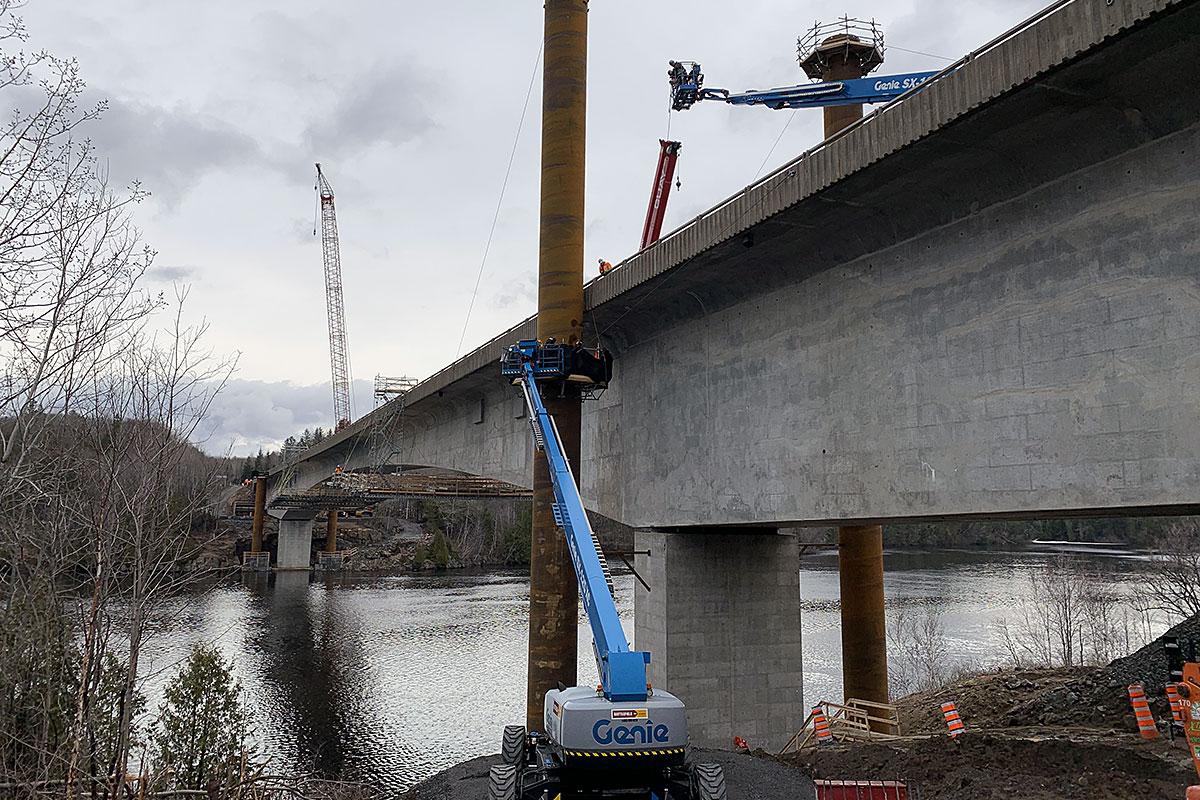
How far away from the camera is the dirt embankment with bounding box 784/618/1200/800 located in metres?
12.5

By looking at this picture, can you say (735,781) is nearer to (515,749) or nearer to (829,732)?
(515,749)

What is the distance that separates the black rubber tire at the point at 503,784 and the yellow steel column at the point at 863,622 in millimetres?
15128

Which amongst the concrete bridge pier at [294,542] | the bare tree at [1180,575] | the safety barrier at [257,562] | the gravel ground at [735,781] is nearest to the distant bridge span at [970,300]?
the gravel ground at [735,781]

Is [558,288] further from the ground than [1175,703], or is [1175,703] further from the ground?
[558,288]

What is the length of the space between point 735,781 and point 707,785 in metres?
4.89

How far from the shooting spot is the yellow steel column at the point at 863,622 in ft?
77.8

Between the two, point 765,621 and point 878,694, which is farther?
point 878,694

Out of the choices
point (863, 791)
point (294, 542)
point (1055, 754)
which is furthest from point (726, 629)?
point (294, 542)

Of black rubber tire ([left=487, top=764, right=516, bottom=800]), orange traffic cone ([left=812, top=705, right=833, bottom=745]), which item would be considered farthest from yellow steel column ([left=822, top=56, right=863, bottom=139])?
black rubber tire ([left=487, top=764, right=516, bottom=800])

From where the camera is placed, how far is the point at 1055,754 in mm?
13844

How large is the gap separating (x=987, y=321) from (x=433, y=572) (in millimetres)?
86403

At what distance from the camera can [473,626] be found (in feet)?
152

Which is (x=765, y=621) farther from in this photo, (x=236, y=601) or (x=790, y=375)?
(x=236, y=601)

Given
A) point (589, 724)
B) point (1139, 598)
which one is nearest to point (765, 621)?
point (589, 724)
